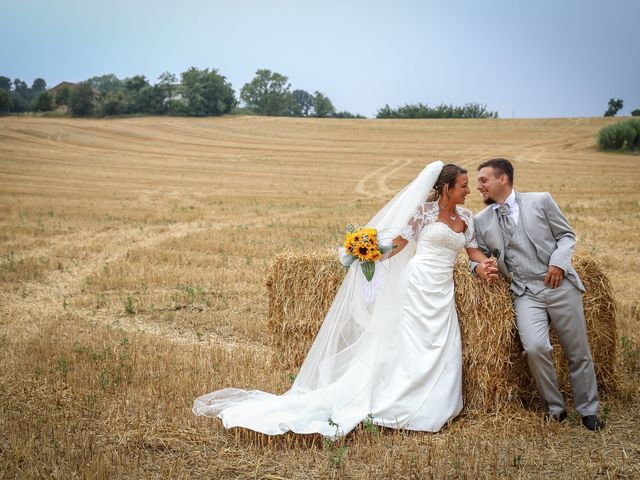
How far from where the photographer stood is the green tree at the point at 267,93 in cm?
9219

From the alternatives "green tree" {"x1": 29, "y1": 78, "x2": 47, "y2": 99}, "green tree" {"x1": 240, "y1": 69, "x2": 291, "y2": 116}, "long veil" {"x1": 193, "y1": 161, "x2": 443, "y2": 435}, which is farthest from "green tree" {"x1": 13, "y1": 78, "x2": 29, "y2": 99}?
"long veil" {"x1": 193, "y1": 161, "x2": 443, "y2": 435}

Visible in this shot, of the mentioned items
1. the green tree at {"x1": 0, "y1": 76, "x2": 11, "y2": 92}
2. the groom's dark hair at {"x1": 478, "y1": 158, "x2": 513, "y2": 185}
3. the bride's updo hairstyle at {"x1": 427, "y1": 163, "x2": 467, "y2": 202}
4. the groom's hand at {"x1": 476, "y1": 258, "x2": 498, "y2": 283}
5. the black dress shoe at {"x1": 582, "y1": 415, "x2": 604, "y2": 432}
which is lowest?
the black dress shoe at {"x1": 582, "y1": 415, "x2": 604, "y2": 432}

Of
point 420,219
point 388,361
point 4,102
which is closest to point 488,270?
point 420,219

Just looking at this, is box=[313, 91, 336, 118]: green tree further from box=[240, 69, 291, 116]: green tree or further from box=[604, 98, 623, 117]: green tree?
box=[604, 98, 623, 117]: green tree

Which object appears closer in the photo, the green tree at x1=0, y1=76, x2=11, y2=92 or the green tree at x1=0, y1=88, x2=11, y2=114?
the green tree at x1=0, y1=88, x2=11, y2=114

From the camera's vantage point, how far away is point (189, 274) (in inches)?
432

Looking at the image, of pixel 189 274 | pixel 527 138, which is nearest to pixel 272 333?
pixel 189 274

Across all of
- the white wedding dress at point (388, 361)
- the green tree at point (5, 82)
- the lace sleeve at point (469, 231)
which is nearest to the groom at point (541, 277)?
the lace sleeve at point (469, 231)

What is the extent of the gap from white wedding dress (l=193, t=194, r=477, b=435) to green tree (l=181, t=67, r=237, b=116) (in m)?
57.7

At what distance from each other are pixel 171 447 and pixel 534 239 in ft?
11.2

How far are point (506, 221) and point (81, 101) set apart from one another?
2250 inches

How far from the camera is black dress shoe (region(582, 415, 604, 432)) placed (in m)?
5.09

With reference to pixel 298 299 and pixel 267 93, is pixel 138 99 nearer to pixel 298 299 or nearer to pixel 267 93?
pixel 267 93

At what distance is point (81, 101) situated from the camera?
56.3m
